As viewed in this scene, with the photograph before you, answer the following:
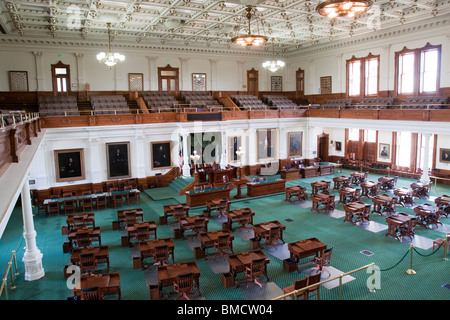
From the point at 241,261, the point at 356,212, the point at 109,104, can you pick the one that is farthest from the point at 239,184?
the point at 109,104

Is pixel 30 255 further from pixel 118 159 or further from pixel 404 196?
pixel 404 196

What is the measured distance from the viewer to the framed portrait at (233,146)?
2366 centimetres

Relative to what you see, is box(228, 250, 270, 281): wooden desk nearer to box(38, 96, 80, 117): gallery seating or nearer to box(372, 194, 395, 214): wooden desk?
box(372, 194, 395, 214): wooden desk

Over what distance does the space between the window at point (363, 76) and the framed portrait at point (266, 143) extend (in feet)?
21.7

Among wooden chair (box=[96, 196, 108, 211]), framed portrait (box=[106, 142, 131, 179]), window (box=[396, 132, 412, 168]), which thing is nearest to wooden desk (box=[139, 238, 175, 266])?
wooden chair (box=[96, 196, 108, 211])

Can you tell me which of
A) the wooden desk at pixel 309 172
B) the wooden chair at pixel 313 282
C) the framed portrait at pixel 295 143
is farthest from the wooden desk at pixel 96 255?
the framed portrait at pixel 295 143

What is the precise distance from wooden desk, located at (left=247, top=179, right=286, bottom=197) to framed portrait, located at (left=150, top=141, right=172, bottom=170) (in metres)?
5.95

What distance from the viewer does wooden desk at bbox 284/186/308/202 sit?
17.4 metres

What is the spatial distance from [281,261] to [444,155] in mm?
14836

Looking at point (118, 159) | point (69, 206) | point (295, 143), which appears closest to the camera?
point (69, 206)

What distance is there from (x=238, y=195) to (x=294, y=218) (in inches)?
167

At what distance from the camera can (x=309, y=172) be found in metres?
23.1

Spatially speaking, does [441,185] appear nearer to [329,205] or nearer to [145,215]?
[329,205]

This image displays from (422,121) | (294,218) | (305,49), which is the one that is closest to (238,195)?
(294,218)
